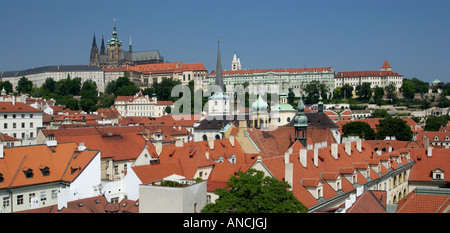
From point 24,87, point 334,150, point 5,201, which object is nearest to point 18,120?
point 5,201

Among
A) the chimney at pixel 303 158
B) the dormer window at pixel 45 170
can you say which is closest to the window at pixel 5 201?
the dormer window at pixel 45 170

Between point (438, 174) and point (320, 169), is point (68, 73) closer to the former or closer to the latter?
point (438, 174)

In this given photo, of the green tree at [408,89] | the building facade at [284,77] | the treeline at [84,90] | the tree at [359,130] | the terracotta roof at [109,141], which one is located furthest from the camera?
the building facade at [284,77]

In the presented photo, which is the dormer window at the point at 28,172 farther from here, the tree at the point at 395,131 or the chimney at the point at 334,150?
the tree at the point at 395,131

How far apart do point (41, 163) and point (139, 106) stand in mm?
98311

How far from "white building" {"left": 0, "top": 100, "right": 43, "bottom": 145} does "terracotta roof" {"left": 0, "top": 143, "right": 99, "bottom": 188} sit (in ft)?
111

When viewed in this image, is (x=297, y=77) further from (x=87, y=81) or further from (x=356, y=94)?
(x=87, y=81)

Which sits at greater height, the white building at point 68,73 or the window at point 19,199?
the white building at point 68,73

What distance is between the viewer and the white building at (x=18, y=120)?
61.7 metres

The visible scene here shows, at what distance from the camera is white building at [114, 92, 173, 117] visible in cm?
12594

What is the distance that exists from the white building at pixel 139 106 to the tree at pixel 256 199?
110m

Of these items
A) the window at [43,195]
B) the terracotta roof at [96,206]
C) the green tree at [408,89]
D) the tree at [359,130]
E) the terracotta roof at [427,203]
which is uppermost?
the green tree at [408,89]
